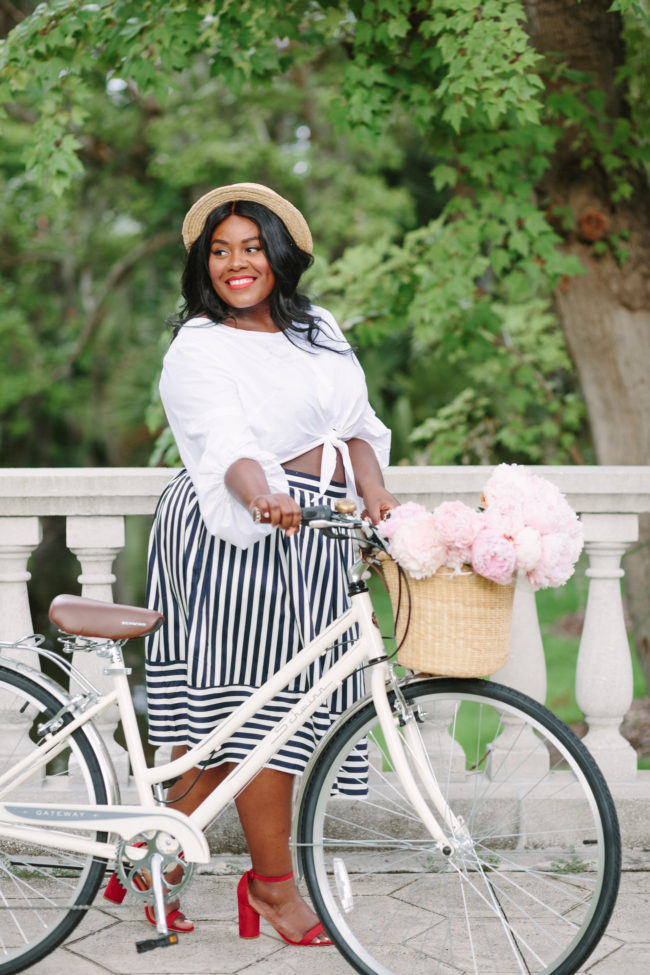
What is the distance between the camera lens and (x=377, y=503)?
255cm

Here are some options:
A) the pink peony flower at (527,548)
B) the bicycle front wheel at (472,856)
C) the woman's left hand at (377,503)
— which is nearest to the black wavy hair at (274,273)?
the woman's left hand at (377,503)

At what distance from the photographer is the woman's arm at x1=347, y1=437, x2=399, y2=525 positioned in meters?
2.53

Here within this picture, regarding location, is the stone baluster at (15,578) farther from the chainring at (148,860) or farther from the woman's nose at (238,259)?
the woman's nose at (238,259)

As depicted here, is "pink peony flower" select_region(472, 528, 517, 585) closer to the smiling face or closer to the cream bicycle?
the cream bicycle

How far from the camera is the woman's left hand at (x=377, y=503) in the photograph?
2.52 m

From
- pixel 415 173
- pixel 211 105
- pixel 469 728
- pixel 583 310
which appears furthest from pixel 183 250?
pixel 415 173

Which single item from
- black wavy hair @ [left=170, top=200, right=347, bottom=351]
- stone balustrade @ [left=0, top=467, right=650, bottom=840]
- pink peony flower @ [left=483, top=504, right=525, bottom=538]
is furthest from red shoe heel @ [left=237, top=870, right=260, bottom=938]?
black wavy hair @ [left=170, top=200, right=347, bottom=351]

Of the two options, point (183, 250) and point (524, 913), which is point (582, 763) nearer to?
point (524, 913)

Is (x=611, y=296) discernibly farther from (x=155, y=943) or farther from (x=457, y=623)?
(x=155, y=943)

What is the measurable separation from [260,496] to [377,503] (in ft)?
1.44

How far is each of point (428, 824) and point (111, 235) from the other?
655 inches

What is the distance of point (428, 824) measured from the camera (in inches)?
89.4

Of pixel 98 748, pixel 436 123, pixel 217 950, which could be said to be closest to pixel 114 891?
pixel 217 950

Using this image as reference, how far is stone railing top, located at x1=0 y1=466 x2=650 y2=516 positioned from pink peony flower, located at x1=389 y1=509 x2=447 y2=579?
940 mm
